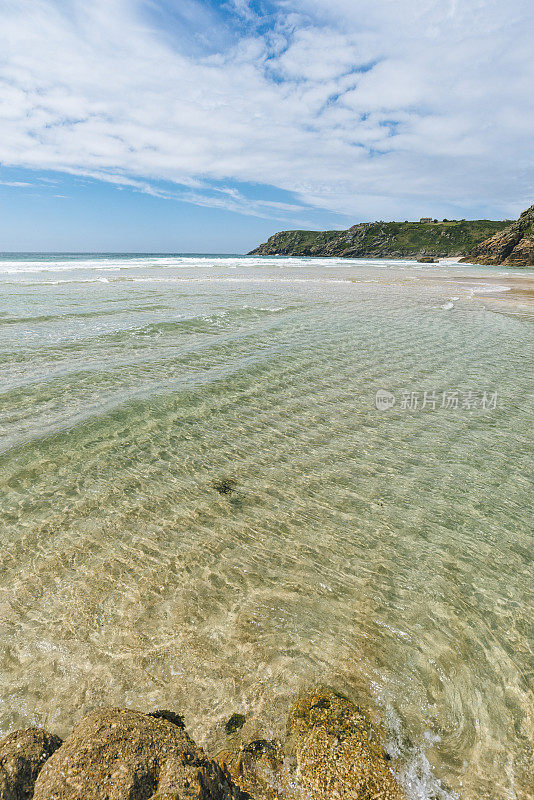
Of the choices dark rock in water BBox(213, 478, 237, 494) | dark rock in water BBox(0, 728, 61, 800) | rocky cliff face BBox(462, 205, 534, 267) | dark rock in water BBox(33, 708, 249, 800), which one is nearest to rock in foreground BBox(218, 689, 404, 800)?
dark rock in water BBox(33, 708, 249, 800)

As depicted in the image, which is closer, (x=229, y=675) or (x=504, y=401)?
(x=229, y=675)

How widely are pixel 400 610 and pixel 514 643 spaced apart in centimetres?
98

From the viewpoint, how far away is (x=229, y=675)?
9.97ft

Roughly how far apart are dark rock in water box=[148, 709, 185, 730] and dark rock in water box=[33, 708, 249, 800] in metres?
0.36

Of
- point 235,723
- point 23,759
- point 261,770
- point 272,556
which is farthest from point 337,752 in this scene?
point 272,556

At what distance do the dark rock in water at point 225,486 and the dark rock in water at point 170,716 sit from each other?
9.26 ft

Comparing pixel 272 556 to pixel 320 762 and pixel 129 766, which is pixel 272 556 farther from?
pixel 129 766

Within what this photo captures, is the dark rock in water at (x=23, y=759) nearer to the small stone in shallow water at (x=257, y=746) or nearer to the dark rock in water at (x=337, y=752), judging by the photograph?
the small stone in shallow water at (x=257, y=746)

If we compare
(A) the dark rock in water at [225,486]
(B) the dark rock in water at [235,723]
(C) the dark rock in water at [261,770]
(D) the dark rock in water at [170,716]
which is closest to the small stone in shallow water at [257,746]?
(C) the dark rock in water at [261,770]

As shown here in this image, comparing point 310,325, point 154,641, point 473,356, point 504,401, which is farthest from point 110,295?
point 154,641

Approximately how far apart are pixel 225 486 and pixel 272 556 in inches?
59.8

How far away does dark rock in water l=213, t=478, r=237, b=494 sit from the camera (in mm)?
5453

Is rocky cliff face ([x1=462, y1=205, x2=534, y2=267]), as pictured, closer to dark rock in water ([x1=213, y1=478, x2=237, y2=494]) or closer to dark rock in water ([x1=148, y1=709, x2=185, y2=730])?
dark rock in water ([x1=213, y1=478, x2=237, y2=494])

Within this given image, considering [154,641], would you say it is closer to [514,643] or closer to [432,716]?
[432,716]
